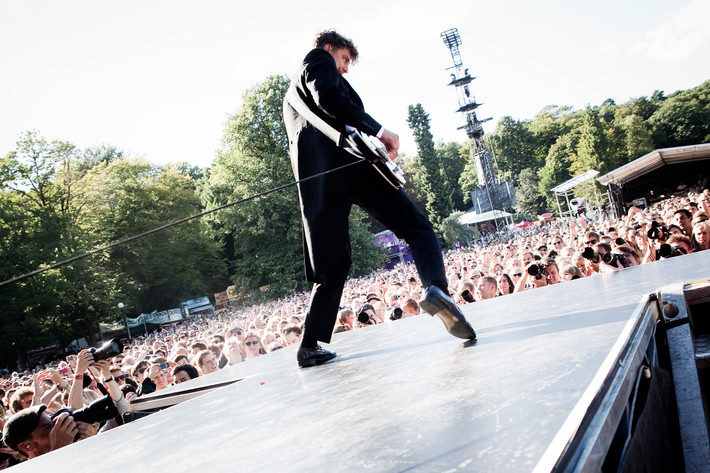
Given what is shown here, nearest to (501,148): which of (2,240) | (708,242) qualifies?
(2,240)

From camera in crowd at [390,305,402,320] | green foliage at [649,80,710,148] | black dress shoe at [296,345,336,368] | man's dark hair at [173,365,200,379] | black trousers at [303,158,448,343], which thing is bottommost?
man's dark hair at [173,365,200,379]

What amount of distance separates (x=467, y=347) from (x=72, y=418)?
2161 millimetres

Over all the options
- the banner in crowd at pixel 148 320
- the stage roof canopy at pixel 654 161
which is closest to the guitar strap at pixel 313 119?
the stage roof canopy at pixel 654 161

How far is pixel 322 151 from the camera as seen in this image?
2199 millimetres

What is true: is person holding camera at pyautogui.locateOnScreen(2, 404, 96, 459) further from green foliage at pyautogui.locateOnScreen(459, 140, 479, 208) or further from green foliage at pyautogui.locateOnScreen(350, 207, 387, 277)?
green foliage at pyautogui.locateOnScreen(459, 140, 479, 208)

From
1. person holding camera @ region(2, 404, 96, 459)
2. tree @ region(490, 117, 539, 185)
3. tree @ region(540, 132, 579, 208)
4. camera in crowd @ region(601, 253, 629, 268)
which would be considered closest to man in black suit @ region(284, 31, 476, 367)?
person holding camera @ region(2, 404, 96, 459)

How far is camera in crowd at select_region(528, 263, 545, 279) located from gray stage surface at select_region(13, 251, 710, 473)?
2.96 m

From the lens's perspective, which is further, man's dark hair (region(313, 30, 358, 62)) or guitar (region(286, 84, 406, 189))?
man's dark hair (region(313, 30, 358, 62))

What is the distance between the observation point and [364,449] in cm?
99

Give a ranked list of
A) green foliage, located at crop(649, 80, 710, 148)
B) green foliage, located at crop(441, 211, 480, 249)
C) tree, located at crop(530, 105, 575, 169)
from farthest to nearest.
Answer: tree, located at crop(530, 105, 575, 169) < green foliage, located at crop(649, 80, 710, 148) < green foliage, located at crop(441, 211, 480, 249)

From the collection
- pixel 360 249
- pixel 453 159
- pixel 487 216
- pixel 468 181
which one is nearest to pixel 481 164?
pixel 487 216

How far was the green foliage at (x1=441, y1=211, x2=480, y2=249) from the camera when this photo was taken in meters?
47.0

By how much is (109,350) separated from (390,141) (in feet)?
6.11

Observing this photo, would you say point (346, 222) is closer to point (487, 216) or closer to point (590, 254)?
point (590, 254)
